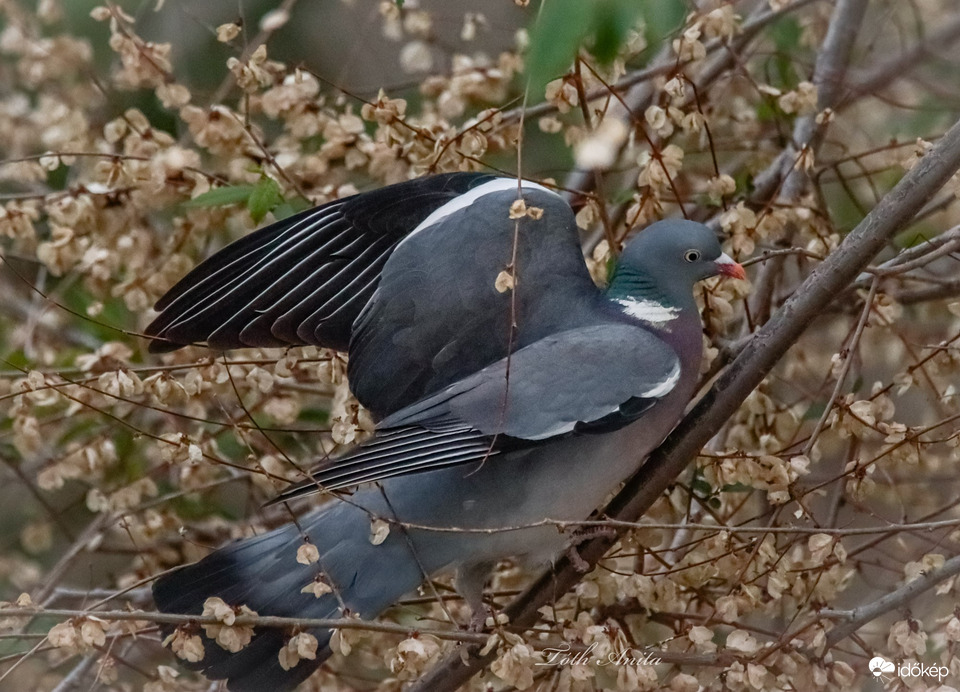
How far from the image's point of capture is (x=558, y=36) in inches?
61.3

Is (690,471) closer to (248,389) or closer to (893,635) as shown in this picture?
(893,635)

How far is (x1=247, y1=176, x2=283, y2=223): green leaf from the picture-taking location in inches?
99.3

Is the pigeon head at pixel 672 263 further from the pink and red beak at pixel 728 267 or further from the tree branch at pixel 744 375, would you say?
the tree branch at pixel 744 375

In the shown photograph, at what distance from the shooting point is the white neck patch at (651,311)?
2.56 m

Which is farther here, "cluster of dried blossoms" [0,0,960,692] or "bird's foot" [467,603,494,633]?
"bird's foot" [467,603,494,633]

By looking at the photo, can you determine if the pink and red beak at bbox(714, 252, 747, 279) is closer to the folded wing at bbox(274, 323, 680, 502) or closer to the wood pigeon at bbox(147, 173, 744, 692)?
the wood pigeon at bbox(147, 173, 744, 692)

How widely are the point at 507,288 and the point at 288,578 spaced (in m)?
0.81

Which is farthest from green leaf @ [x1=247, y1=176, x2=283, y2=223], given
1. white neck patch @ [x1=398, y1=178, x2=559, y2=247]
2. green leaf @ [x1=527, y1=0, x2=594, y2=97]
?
green leaf @ [x1=527, y1=0, x2=594, y2=97]

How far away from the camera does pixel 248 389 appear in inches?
110

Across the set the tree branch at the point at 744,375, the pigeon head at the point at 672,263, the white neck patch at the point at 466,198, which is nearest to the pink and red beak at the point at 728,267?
the pigeon head at the point at 672,263

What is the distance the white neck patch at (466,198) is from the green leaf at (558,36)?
1.07 meters

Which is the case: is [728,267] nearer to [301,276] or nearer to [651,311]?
[651,311]

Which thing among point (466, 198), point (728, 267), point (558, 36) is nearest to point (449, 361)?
point (466, 198)

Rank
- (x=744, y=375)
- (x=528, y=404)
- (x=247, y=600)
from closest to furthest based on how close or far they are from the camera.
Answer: (x=744, y=375)
(x=528, y=404)
(x=247, y=600)
